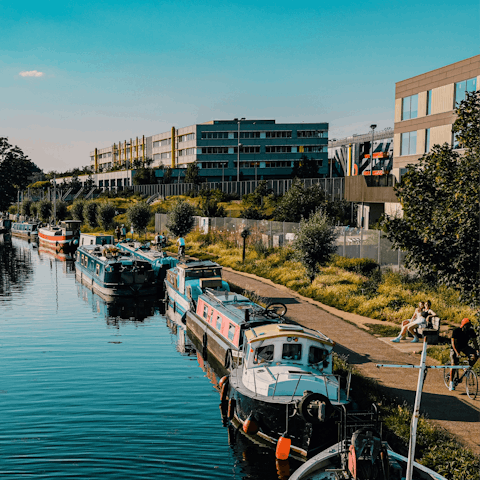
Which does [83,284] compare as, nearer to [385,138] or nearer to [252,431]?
[252,431]

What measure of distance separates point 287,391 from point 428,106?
134 ft

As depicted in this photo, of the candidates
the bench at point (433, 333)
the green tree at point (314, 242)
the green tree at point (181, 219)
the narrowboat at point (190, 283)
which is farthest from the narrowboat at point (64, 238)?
the bench at point (433, 333)

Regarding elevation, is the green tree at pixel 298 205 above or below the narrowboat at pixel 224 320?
above

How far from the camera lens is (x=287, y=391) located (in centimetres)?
1647

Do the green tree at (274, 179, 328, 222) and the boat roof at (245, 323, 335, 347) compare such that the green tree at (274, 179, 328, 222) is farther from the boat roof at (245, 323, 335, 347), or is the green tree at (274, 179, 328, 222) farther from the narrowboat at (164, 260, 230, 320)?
the boat roof at (245, 323, 335, 347)

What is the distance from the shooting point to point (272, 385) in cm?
1655

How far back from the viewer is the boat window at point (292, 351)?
59.3ft

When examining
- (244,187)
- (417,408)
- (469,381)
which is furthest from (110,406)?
(244,187)

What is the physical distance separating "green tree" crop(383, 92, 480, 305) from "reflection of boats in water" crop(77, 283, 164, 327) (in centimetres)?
2123

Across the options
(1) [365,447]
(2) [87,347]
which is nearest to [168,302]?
(2) [87,347]

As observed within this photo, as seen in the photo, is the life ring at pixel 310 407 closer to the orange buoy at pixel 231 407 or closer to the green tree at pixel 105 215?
the orange buoy at pixel 231 407

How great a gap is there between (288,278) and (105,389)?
2014cm

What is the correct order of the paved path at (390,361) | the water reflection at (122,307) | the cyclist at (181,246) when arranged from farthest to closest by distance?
1. the cyclist at (181,246)
2. the water reflection at (122,307)
3. the paved path at (390,361)

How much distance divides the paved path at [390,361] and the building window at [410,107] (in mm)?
25852
